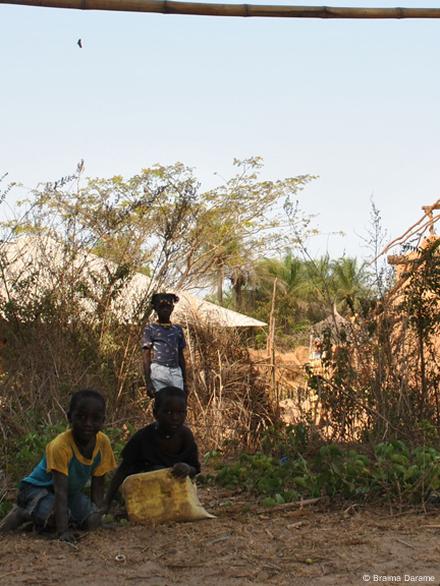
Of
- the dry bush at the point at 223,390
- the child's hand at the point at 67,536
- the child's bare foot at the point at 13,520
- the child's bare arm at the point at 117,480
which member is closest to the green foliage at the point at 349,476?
the child's bare arm at the point at 117,480

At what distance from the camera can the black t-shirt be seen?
5336mm

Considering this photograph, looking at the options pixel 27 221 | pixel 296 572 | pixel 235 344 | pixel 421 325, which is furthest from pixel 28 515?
pixel 235 344

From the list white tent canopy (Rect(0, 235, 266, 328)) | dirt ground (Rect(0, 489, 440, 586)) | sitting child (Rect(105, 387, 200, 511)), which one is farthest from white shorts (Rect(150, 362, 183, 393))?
dirt ground (Rect(0, 489, 440, 586))

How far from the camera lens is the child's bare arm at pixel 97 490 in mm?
4996

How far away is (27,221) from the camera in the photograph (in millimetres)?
8969

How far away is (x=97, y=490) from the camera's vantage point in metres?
5.04

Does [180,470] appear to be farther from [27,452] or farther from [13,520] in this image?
[27,452]

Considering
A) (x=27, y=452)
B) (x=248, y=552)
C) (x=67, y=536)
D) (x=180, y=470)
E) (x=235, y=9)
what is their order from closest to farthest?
(x=235, y=9), (x=248, y=552), (x=67, y=536), (x=180, y=470), (x=27, y=452)

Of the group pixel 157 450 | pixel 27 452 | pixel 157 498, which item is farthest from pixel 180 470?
pixel 27 452

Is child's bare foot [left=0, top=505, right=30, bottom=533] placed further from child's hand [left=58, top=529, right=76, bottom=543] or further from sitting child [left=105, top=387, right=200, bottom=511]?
sitting child [left=105, top=387, right=200, bottom=511]

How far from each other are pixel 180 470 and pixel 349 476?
1070 mm

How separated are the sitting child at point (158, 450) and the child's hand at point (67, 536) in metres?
0.66

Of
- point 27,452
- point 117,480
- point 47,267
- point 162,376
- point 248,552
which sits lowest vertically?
point 248,552

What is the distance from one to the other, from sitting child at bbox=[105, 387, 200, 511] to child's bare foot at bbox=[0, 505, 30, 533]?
21.8 inches
